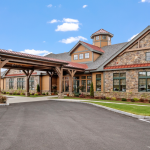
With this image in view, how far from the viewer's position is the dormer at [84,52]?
27328 mm

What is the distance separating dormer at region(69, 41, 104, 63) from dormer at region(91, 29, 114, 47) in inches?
119

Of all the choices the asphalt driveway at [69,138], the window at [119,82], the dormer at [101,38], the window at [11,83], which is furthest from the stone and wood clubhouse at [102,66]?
the asphalt driveway at [69,138]

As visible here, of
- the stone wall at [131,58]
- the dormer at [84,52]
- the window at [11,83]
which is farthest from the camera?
the window at [11,83]

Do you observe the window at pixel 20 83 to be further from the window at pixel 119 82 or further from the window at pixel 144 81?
the window at pixel 144 81

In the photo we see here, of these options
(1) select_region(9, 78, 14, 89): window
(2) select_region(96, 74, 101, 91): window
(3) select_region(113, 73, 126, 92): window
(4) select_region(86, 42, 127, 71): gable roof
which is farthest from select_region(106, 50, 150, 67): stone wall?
(1) select_region(9, 78, 14, 89): window

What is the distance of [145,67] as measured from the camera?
1841cm

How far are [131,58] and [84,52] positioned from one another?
10.0 meters

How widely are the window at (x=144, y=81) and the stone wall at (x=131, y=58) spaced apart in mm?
1444

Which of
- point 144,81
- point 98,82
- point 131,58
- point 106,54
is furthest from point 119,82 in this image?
point 106,54

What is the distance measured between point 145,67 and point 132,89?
9.31 feet

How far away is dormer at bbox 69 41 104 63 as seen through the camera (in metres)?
27.3

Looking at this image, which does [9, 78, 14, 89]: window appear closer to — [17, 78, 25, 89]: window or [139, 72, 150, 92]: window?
[17, 78, 25, 89]: window

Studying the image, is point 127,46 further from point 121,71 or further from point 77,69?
point 77,69

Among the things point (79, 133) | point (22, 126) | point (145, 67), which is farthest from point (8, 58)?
point (145, 67)
